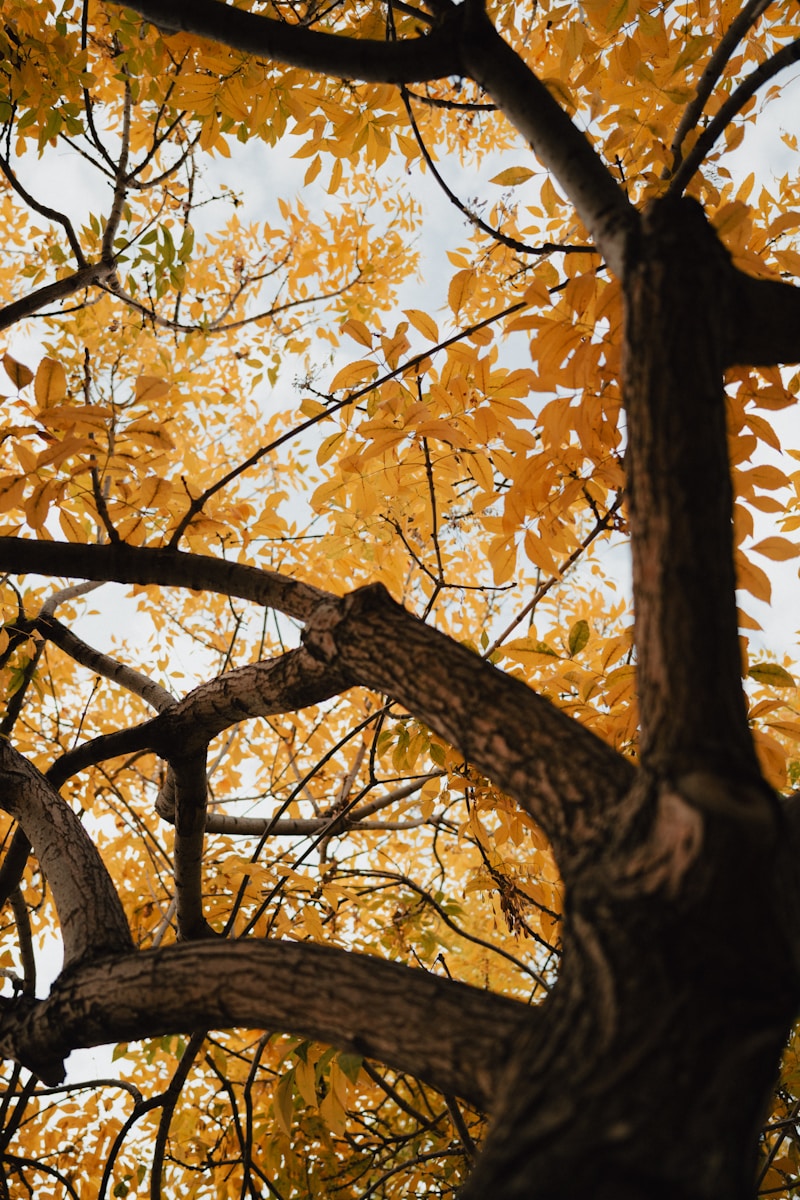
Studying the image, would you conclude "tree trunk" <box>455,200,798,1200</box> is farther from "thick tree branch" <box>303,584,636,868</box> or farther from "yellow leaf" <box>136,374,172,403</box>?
"yellow leaf" <box>136,374,172,403</box>

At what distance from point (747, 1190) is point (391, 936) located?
2921 mm

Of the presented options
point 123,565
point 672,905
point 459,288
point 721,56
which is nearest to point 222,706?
point 123,565

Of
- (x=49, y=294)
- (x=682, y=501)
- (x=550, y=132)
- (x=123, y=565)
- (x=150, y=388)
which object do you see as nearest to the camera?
(x=682, y=501)

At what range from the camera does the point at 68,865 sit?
1.53m

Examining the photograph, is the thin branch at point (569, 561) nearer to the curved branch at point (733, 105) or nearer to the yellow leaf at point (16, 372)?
the curved branch at point (733, 105)

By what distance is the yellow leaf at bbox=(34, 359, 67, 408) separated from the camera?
4.66 ft

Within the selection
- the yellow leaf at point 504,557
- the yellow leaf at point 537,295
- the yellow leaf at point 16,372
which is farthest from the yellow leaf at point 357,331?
the yellow leaf at point 16,372

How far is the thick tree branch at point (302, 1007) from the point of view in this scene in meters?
0.88

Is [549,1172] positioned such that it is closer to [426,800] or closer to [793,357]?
[793,357]

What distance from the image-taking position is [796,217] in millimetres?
1538

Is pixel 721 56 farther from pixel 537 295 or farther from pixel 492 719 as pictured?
pixel 492 719

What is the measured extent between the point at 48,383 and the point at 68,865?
37.4 inches

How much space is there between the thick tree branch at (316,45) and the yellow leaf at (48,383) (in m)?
0.66

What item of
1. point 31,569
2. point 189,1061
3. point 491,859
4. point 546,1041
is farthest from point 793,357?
point 189,1061
